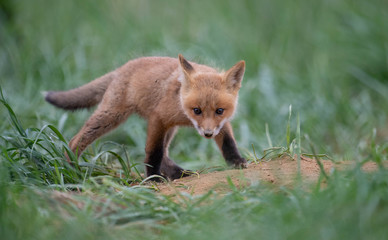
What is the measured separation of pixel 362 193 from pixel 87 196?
82.8 inches

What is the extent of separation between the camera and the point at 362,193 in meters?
2.95

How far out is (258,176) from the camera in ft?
13.3

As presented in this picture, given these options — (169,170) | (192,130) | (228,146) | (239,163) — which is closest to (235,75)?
(228,146)

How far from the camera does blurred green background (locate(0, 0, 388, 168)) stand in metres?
6.98

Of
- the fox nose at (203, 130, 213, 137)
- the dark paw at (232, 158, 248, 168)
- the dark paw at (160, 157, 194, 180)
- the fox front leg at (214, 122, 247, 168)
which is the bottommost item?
the dark paw at (160, 157, 194, 180)

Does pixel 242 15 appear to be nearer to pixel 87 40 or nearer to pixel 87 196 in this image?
pixel 87 40

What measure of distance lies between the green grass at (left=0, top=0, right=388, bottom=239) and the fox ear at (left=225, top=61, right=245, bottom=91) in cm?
73

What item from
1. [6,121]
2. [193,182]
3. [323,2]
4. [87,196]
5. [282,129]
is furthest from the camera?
[323,2]

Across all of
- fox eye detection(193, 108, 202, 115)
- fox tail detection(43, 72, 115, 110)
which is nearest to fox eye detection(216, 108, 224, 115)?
fox eye detection(193, 108, 202, 115)

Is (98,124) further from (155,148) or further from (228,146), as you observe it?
(228,146)

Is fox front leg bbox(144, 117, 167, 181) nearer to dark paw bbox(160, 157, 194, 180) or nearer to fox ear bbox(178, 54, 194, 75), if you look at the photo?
dark paw bbox(160, 157, 194, 180)

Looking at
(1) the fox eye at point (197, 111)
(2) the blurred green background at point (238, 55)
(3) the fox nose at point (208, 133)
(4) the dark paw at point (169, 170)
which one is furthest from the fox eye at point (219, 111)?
(2) the blurred green background at point (238, 55)

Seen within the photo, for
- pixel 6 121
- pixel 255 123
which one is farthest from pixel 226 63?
pixel 6 121

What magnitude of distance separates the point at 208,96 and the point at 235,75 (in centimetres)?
48
